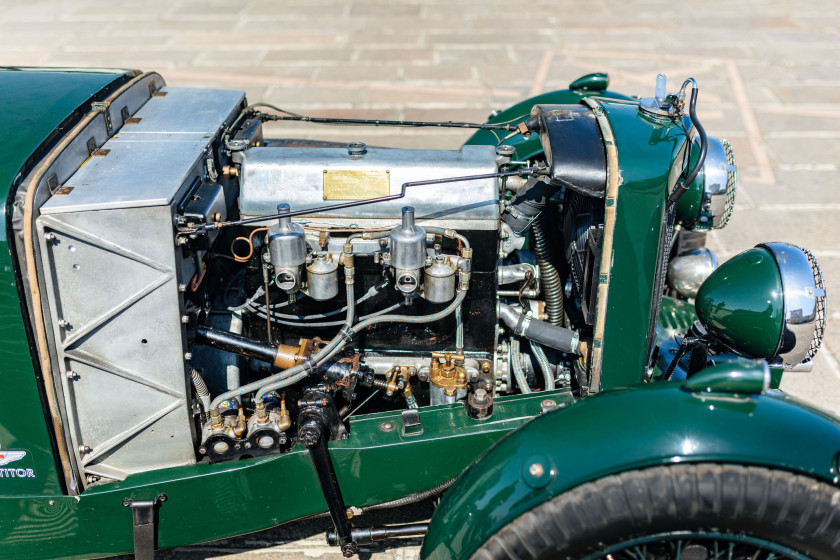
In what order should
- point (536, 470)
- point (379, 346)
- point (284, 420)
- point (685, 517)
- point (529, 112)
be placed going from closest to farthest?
1. point (685, 517)
2. point (536, 470)
3. point (284, 420)
4. point (379, 346)
5. point (529, 112)

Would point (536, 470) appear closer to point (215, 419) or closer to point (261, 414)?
point (261, 414)

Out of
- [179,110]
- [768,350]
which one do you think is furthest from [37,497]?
[768,350]

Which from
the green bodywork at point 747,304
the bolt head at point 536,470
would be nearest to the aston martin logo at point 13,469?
the bolt head at point 536,470

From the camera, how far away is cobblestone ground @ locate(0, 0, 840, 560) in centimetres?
742

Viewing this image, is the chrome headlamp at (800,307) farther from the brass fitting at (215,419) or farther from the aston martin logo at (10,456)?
the aston martin logo at (10,456)

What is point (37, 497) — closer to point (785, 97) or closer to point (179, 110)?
point (179, 110)

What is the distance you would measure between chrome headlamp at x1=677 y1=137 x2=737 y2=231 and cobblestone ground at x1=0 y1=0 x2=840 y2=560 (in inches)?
69.4

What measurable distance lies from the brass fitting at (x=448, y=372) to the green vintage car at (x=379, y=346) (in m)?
0.01

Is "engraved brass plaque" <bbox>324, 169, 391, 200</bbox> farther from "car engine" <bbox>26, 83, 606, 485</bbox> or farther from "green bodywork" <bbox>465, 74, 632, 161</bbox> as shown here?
"green bodywork" <bbox>465, 74, 632, 161</bbox>

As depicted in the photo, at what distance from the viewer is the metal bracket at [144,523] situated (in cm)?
288

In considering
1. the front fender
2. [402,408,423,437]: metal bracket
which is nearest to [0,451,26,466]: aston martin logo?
[402,408,423,437]: metal bracket

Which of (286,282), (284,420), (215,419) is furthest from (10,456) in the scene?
(286,282)

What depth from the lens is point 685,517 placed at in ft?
7.48

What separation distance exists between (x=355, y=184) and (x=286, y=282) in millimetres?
535
